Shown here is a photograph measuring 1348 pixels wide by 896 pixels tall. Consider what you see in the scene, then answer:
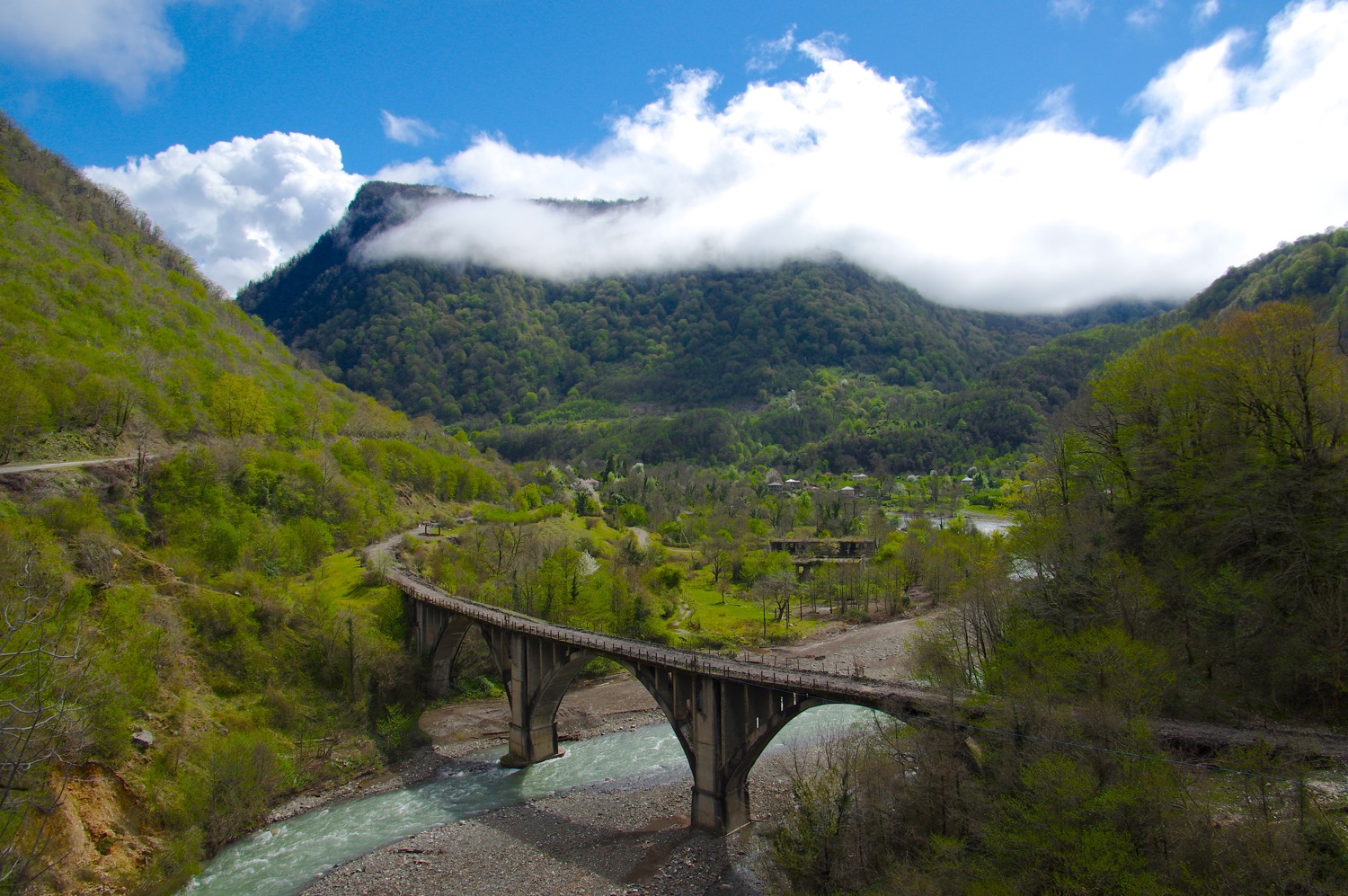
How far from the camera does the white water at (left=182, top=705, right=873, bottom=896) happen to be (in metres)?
32.3

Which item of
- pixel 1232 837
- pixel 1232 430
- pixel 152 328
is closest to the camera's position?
pixel 1232 837

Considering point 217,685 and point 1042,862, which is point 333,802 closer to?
point 217,685

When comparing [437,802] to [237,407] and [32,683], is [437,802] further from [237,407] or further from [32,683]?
[237,407]

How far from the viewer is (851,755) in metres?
30.6

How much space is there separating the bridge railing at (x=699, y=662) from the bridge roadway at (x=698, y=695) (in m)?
0.06

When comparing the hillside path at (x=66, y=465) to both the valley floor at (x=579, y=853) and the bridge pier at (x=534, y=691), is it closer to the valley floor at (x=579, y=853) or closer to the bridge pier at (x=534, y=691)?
the valley floor at (x=579, y=853)

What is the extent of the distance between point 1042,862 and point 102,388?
228ft

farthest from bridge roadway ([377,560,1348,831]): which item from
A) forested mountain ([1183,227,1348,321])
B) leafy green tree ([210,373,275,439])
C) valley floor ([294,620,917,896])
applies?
forested mountain ([1183,227,1348,321])

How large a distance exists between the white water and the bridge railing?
7663mm

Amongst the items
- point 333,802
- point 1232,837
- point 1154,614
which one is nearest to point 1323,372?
point 1154,614

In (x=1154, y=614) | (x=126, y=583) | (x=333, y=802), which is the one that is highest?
(x=126, y=583)

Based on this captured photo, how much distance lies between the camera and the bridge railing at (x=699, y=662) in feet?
104

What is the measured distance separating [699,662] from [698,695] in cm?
179

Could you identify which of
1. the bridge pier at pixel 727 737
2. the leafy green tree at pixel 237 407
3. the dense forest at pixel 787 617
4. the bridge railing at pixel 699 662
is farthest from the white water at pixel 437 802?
the leafy green tree at pixel 237 407
